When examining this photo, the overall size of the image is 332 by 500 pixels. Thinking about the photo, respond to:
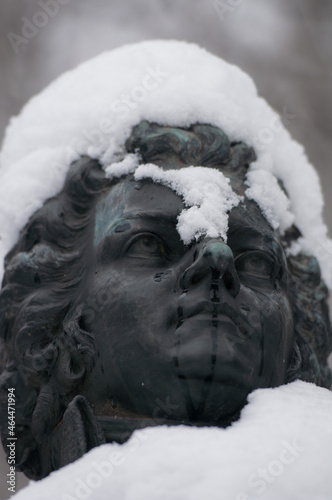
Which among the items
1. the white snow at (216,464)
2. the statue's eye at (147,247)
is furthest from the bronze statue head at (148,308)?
the white snow at (216,464)

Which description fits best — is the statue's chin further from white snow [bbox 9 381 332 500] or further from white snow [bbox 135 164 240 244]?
white snow [bbox 135 164 240 244]

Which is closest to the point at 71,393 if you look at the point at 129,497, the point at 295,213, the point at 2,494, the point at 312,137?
the point at 129,497

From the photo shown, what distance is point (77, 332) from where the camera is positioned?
8.96 feet

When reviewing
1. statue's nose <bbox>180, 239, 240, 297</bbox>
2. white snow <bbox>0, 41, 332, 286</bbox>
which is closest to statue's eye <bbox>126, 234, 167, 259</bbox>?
statue's nose <bbox>180, 239, 240, 297</bbox>

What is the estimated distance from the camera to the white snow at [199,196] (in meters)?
2.65

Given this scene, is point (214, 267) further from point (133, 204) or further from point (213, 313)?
point (133, 204)

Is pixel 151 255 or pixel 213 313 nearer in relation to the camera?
pixel 213 313

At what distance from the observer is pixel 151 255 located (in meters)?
2.70

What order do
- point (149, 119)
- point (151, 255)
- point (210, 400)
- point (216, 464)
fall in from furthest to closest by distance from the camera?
point (149, 119) → point (151, 255) → point (210, 400) → point (216, 464)

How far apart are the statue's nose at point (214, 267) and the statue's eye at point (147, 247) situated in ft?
0.50

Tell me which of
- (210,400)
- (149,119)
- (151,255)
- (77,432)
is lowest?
(77,432)

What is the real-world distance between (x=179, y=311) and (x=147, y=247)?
25 cm

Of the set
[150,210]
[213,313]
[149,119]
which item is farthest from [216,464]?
[149,119]

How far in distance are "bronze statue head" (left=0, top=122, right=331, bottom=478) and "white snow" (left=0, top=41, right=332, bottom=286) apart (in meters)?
0.05
